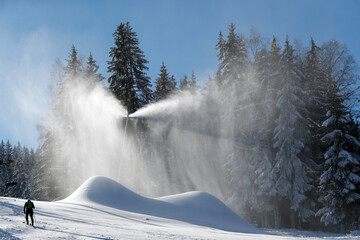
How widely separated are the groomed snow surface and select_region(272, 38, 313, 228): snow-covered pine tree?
284 inches

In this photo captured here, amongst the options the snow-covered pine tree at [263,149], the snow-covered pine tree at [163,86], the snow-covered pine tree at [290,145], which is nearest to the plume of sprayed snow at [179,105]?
the snow-covered pine tree at [163,86]

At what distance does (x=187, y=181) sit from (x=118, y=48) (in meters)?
16.2

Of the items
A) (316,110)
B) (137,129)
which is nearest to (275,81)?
(316,110)

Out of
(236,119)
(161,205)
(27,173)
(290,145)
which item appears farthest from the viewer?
(27,173)

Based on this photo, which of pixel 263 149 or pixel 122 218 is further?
pixel 263 149

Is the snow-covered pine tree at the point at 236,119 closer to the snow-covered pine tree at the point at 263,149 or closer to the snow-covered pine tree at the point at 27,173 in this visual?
the snow-covered pine tree at the point at 263,149

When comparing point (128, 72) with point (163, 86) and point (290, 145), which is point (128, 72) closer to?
point (163, 86)

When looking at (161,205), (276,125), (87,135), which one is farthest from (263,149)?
(87,135)

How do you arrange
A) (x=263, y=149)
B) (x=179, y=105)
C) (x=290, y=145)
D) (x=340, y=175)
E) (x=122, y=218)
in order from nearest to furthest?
1. (x=122, y=218)
2. (x=340, y=175)
3. (x=290, y=145)
4. (x=263, y=149)
5. (x=179, y=105)

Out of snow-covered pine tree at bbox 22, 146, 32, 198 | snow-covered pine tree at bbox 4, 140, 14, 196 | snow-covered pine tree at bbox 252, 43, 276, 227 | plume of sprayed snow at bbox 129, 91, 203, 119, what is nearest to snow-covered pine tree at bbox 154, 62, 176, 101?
plume of sprayed snow at bbox 129, 91, 203, 119

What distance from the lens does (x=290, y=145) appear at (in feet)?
85.7

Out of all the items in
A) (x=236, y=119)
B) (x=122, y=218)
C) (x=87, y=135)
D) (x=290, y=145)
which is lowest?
(x=122, y=218)

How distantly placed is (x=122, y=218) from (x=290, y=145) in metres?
17.0

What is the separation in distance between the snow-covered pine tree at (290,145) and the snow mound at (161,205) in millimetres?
7223
